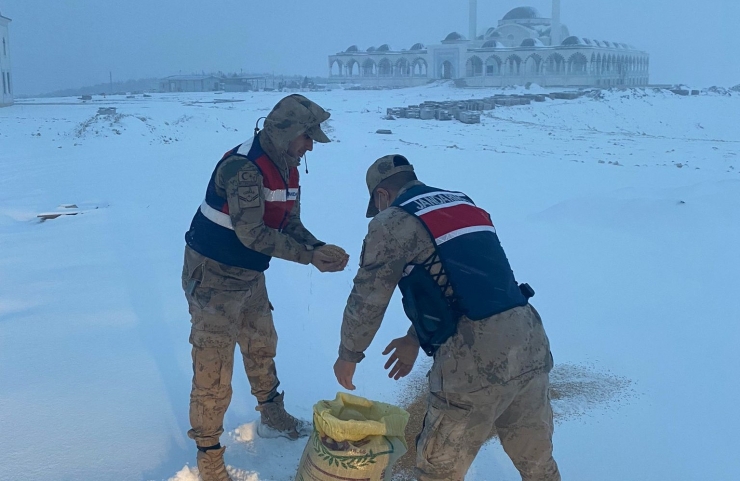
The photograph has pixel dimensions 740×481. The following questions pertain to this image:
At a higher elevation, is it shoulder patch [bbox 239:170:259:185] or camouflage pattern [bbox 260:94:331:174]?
camouflage pattern [bbox 260:94:331:174]

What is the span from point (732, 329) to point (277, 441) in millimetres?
3650

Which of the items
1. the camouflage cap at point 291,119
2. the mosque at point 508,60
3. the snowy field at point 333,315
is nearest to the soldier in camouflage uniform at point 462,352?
the camouflage cap at point 291,119

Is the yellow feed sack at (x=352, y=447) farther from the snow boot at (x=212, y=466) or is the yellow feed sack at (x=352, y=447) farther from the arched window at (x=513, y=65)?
the arched window at (x=513, y=65)

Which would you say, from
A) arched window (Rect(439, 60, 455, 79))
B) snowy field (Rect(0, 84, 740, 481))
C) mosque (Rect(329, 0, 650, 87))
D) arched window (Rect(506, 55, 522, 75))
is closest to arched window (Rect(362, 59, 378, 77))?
mosque (Rect(329, 0, 650, 87))

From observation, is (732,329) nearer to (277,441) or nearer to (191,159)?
(277,441)

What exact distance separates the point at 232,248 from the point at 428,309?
1.17 meters

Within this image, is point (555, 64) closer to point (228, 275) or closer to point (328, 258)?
point (328, 258)

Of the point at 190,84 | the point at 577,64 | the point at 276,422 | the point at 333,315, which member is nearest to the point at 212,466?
the point at 276,422

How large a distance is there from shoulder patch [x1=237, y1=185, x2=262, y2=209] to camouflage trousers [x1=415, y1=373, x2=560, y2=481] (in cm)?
121

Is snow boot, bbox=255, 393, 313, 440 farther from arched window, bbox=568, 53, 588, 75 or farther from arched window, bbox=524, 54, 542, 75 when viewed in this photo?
arched window, bbox=524, 54, 542, 75

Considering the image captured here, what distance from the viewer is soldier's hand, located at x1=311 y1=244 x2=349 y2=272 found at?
335 centimetres

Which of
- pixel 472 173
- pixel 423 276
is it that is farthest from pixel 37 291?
pixel 472 173

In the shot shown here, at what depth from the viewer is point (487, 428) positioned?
255 centimetres

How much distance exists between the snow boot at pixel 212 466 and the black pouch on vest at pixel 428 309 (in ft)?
4.29
